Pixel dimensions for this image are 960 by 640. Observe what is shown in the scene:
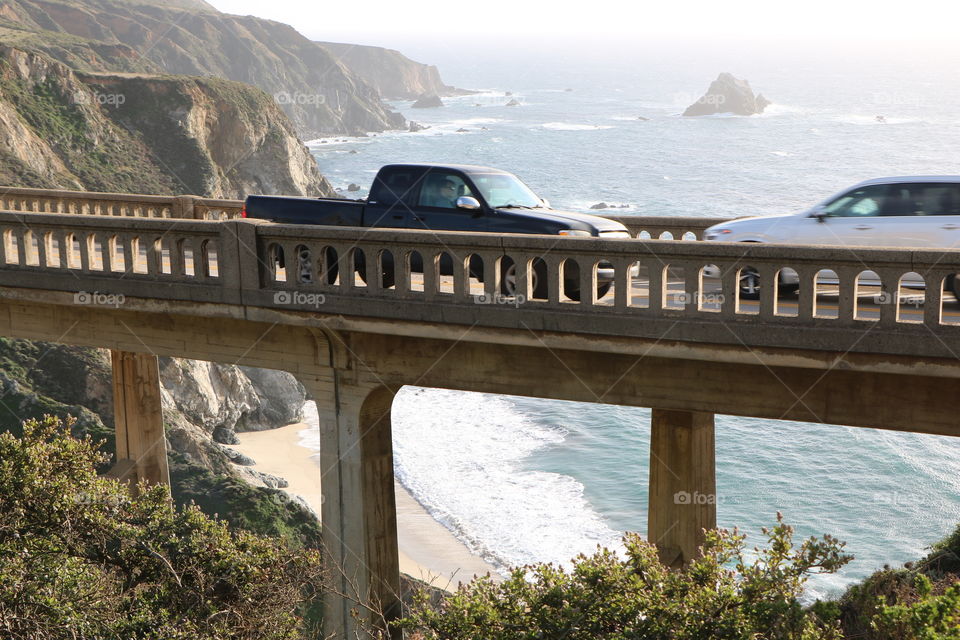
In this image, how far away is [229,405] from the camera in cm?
4422

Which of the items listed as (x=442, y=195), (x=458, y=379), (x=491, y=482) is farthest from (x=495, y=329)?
(x=491, y=482)

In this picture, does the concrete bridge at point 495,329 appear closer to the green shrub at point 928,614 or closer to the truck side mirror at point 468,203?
the truck side mirror at point 468,203

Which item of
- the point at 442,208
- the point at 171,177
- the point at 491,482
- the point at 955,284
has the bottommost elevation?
the point at 491,482

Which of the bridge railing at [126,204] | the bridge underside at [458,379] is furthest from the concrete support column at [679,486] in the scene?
the bridge railing at [126,204]

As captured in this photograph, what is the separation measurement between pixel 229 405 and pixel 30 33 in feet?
240

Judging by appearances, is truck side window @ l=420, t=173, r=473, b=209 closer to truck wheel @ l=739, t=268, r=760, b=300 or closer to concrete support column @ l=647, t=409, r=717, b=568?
truck wheel @ l=739, t=268, r=760, b=300

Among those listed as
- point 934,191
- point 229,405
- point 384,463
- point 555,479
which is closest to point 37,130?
point 229,405

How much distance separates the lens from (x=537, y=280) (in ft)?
41.6

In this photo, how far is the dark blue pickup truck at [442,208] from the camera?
13711mm

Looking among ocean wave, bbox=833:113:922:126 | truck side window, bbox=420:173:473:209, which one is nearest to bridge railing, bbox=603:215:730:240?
truck side window, bbox=420:173:473:209

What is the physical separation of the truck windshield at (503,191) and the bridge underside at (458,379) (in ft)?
7.98

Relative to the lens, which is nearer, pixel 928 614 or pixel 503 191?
pixel 928 614

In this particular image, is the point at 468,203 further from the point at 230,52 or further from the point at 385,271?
the point at 230,52

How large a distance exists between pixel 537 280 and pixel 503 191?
2215mm
